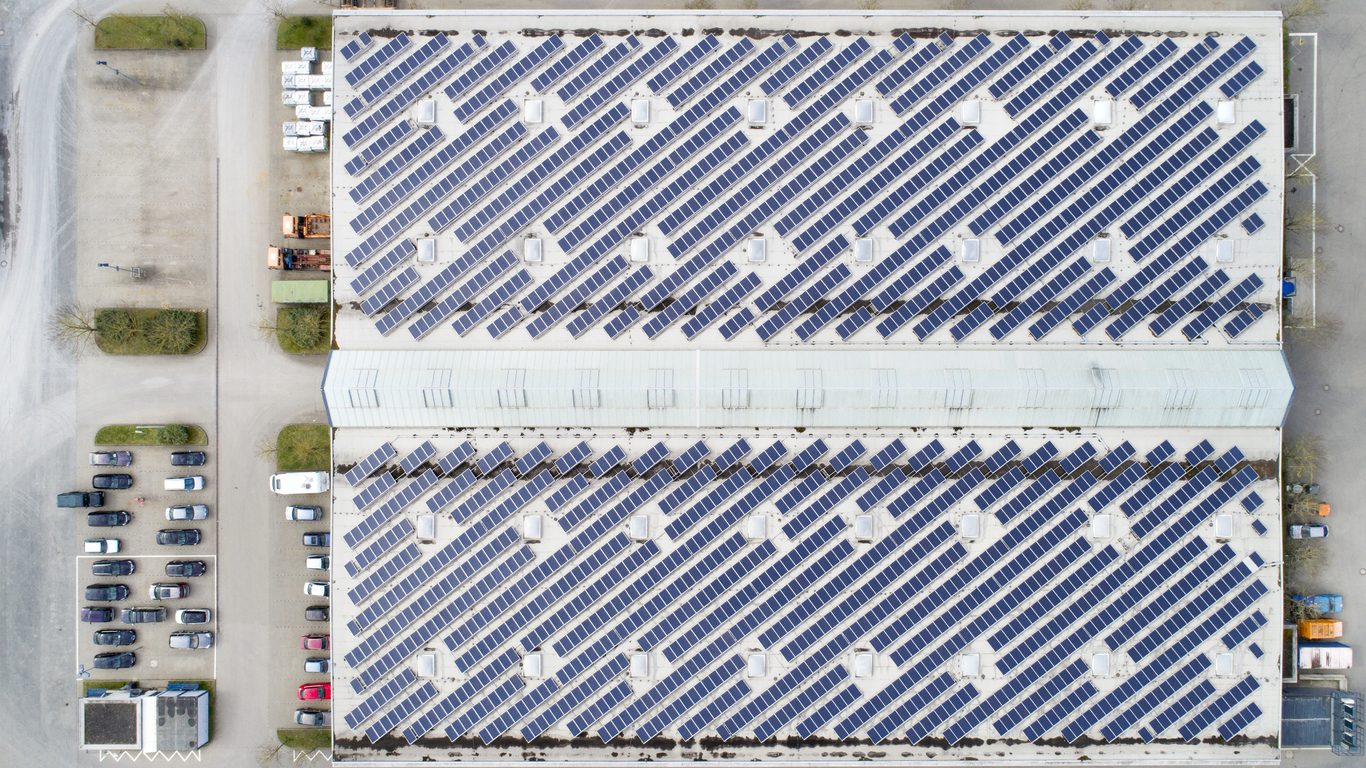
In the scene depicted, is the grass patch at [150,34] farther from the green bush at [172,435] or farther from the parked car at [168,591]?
the parked car at [168,591]

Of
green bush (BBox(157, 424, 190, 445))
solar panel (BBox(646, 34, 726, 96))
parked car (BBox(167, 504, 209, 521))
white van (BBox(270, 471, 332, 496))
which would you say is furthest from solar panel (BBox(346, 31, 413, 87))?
parked car (BBox(167, 504, 209, 521))

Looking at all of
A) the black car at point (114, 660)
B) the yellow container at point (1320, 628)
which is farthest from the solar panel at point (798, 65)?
the black car at point (114, 660)

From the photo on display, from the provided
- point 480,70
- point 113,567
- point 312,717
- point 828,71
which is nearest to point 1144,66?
point 828,71

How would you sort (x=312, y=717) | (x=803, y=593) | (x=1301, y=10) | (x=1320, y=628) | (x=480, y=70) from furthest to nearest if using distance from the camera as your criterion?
(x=312, y=717)
(x=1301, y=10)
(x=1320, y=628)
(x=480, y=70)
(x=803, y=593)

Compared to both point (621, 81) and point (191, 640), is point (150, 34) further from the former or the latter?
point (191, 640)

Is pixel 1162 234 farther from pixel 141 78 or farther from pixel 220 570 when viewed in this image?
pixel 141 78

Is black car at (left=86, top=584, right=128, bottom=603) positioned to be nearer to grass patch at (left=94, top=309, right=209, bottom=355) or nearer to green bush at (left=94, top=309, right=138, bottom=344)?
grass patch at (left=94, top=309, right=209, bottom=355)
